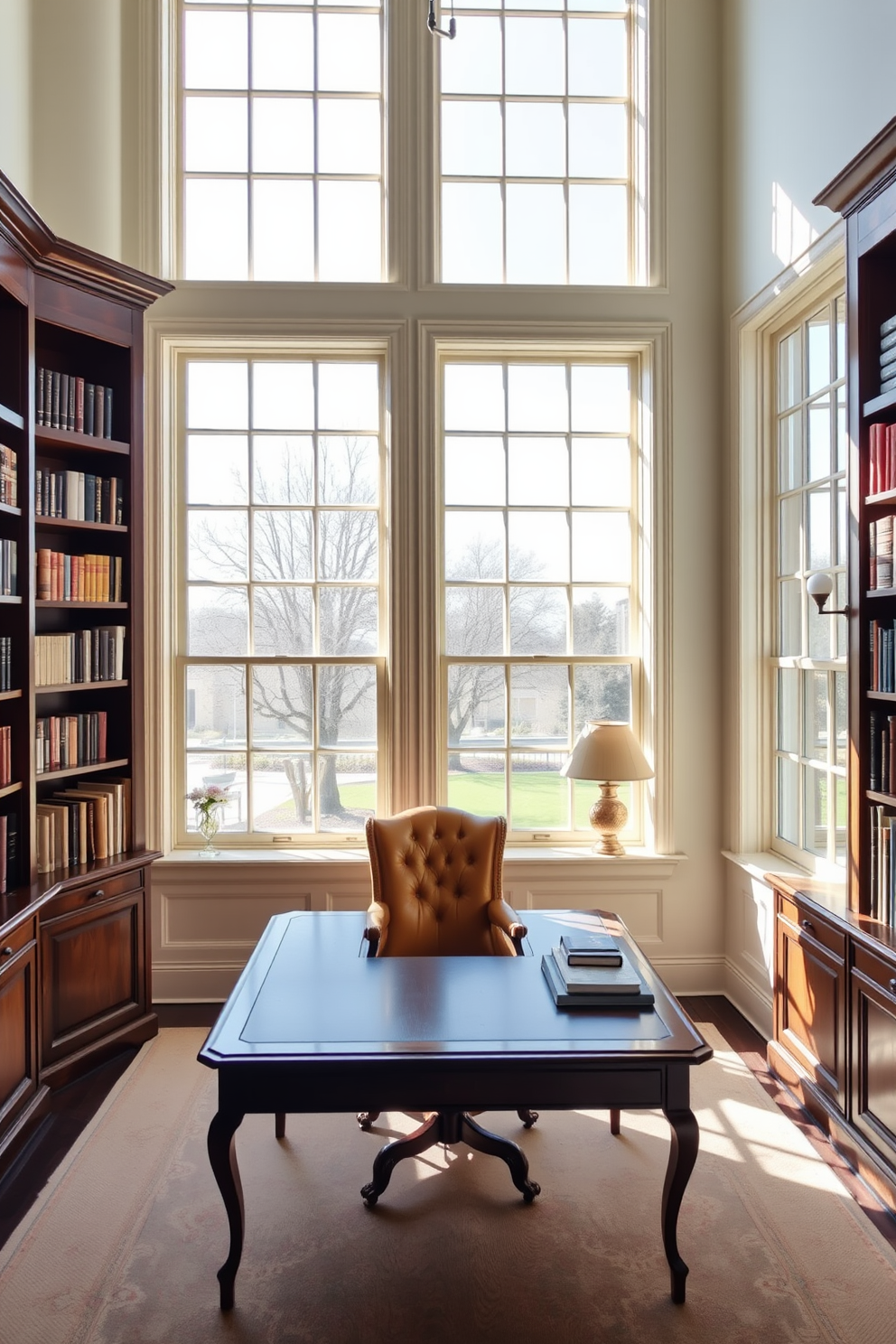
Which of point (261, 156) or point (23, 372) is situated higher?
point (261, 156)

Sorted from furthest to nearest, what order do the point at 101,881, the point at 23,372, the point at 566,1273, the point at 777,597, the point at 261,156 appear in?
the point at 261,156 < the point at 777,597 < the point at 101,881 < the point at 23,372 < the point at 566,1273

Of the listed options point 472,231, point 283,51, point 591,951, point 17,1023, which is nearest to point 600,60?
point 472,231

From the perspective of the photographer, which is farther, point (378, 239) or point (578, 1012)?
point (378, 239)

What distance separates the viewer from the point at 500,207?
4309mm

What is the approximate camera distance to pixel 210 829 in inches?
165

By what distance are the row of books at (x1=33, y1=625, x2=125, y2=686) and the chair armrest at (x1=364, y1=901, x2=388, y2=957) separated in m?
1.55

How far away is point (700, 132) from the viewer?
13.8ft

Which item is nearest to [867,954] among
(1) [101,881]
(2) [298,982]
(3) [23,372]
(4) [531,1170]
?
(4) [531,1170]

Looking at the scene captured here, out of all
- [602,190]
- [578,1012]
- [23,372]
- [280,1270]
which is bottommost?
[280,1270]

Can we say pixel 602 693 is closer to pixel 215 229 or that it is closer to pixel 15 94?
pixel 215 229

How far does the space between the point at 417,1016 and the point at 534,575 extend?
2.57m

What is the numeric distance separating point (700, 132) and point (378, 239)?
1.65 m

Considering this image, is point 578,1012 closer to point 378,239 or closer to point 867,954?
point 867,954

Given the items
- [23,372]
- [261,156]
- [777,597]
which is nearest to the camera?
[23,372]
